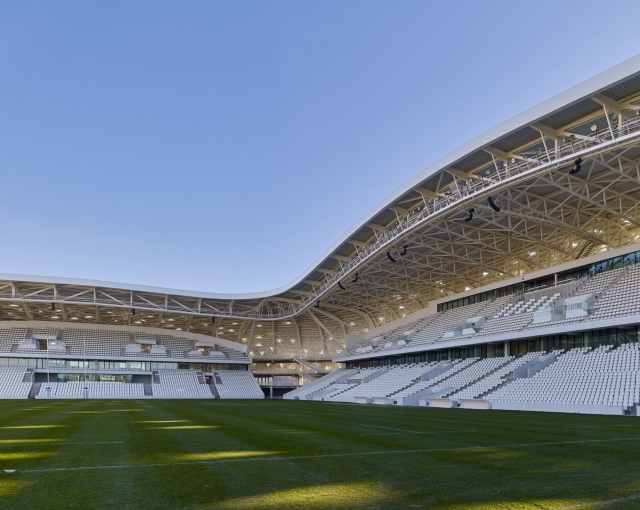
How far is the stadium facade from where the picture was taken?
24922 millimetres

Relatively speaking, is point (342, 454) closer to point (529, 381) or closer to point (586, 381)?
point (586, 381)

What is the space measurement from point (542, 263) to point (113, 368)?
47.9 m

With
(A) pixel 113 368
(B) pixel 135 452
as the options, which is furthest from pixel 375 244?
(A) pixel 113 368

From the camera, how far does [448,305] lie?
54.1 m

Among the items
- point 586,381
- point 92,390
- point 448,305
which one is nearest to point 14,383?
point 92,390

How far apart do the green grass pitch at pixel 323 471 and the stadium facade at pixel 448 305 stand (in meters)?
15.1

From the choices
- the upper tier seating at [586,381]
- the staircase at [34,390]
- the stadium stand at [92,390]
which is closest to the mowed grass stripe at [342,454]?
the upper tier seating at [586,381]

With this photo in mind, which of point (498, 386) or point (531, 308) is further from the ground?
point (531, 308)

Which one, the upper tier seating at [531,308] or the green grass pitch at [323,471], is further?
the upper tier seating at [531,308]

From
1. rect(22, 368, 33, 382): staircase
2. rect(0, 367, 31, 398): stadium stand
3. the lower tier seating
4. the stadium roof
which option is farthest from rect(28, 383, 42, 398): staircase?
the lower tier seating

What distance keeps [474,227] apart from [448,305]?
62.3ft

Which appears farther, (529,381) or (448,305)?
(448,305)

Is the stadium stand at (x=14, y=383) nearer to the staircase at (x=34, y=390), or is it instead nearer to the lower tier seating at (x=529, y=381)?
the staircase at (x=34, y=390)

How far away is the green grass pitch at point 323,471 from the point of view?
18.7ft
